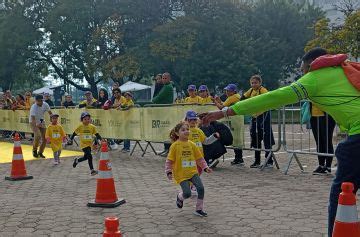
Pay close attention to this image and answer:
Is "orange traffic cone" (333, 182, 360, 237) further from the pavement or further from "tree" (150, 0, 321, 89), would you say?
"tree" (150, 0, 321, 89)

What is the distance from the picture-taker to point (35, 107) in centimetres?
1417

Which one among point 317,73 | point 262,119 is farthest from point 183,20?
point 317,73

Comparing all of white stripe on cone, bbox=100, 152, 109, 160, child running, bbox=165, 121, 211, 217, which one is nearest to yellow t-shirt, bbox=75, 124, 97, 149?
white stripe on cone, bbox=100, 152, 109, 160

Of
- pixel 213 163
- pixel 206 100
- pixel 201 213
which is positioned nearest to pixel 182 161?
pixel 201 213

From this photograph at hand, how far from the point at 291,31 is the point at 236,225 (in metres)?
41.0

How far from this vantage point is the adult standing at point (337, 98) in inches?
145

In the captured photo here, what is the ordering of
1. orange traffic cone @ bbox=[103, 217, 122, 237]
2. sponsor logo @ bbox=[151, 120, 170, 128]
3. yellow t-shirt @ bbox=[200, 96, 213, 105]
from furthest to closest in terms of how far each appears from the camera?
sponsor logo @ bbox=[151, 120, 170, 128] < yellow t-shirt @ bbox=[200, 96, 213, 105] < orange traffic cone @ bbox=[103, 217, 122, 237]

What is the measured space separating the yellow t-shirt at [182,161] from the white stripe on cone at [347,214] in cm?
335

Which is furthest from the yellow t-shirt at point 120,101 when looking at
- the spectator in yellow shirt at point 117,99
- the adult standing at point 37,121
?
the adult standing at point 37,121

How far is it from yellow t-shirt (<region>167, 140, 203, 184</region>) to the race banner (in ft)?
13.8

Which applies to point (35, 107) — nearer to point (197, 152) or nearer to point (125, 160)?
point (125, 160)

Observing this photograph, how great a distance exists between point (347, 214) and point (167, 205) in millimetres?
3998

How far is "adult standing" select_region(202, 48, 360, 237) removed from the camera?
368cm

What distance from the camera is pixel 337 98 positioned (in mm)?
3729
